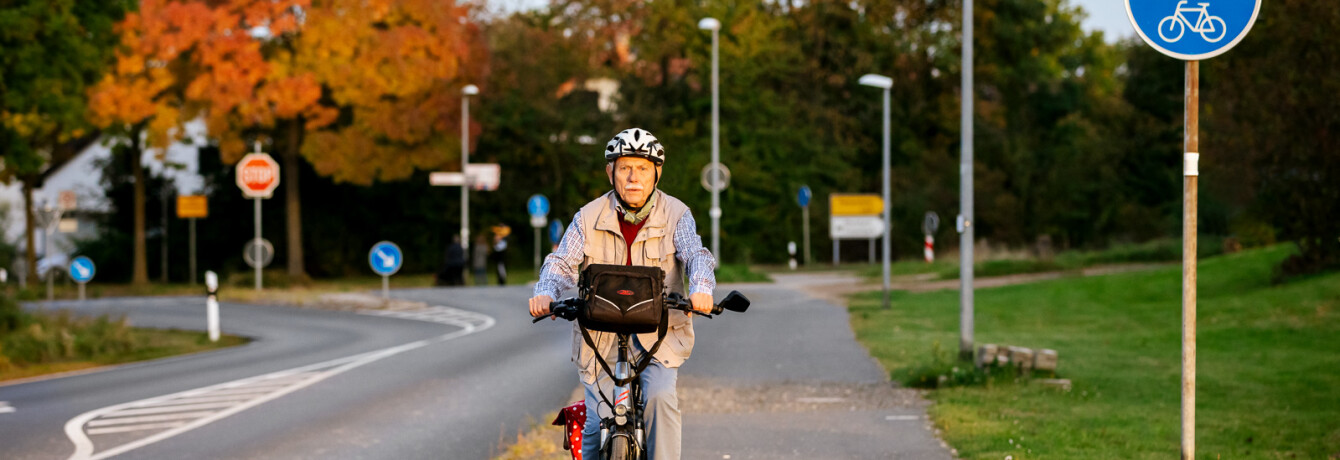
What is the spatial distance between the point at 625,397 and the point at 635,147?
1001 millimetres

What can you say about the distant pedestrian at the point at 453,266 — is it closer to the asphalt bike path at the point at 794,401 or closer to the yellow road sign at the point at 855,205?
the yellow road sign at the point at 855,205

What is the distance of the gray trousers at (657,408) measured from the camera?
17.9 ft

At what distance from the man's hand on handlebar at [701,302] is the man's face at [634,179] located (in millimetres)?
496

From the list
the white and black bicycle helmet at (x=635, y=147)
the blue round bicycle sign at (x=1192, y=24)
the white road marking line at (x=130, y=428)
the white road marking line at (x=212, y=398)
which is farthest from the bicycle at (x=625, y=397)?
the white road marking line at (x=212, y=398)

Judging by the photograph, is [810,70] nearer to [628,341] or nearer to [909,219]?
[909,219]

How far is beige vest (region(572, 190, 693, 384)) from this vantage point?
18.4 feet

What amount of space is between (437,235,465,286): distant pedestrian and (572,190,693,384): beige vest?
28869 mm

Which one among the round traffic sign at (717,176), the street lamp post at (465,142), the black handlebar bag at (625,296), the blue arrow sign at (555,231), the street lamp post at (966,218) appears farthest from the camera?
the blue arrow sign at (555,231)

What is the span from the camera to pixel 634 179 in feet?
18.3

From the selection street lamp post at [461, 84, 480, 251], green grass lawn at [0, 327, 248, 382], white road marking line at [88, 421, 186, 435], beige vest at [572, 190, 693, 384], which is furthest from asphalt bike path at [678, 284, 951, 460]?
street lamp post at [461, 84, 480, 251]

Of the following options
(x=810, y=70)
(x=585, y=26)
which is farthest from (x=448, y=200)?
(x=810, y=70)

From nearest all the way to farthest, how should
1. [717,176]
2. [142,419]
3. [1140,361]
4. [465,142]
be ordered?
1. [142,419]
2. [1140,361]
3. [717,176]
4. [465,142]

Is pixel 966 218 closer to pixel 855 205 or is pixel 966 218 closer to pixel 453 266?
pixel 453 266

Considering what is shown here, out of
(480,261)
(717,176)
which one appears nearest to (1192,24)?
(717,176)
